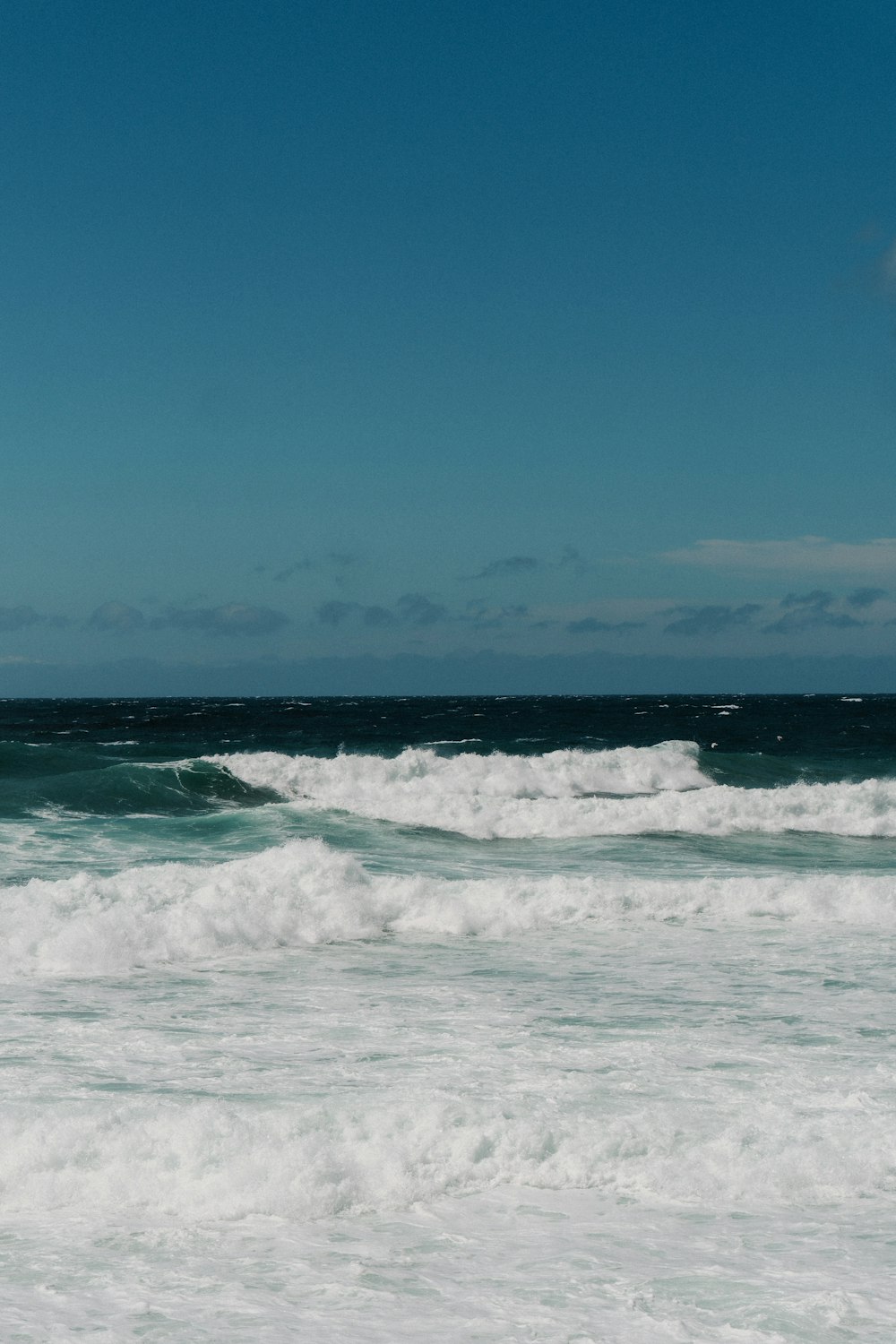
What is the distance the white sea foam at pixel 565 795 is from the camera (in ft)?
78.4

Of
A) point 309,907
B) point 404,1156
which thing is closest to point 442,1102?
point 404,1156

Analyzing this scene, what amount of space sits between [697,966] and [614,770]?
1031 inches

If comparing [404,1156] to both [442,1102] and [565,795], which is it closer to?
[442,1102]

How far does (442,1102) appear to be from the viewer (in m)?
7.06

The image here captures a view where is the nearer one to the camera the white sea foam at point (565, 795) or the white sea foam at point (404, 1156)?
the white sea foam at point (404, 1156)

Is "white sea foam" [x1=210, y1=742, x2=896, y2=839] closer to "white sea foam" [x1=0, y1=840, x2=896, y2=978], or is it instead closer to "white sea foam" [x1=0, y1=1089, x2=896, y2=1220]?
"white sea foam" [x1=0, y1=840, x2=896, y2=978]

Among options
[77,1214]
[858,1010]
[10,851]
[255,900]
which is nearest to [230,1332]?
[77,1214]

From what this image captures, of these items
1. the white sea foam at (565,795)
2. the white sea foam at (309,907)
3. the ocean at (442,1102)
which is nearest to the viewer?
the ocean at (442,1102)

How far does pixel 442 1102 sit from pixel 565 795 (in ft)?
92.3

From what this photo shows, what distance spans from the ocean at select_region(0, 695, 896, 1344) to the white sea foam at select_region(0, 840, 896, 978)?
5 cm

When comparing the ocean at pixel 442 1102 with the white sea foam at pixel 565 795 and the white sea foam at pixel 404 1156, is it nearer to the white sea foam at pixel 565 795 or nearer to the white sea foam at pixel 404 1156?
the white sea foam at pixel 404 1156

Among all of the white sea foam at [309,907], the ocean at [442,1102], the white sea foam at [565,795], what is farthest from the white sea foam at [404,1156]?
the white sea foam at [565,795]

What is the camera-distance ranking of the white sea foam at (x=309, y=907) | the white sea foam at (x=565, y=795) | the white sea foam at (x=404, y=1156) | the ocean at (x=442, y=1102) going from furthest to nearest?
the white sea foam at (x=565, y=795), the white sea foam at (x=309, y=907), the white sea foam at (x=404, y=1156), the ocean at (x=442, y=1102)

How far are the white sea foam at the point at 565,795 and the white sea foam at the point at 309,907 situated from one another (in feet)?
27.5
